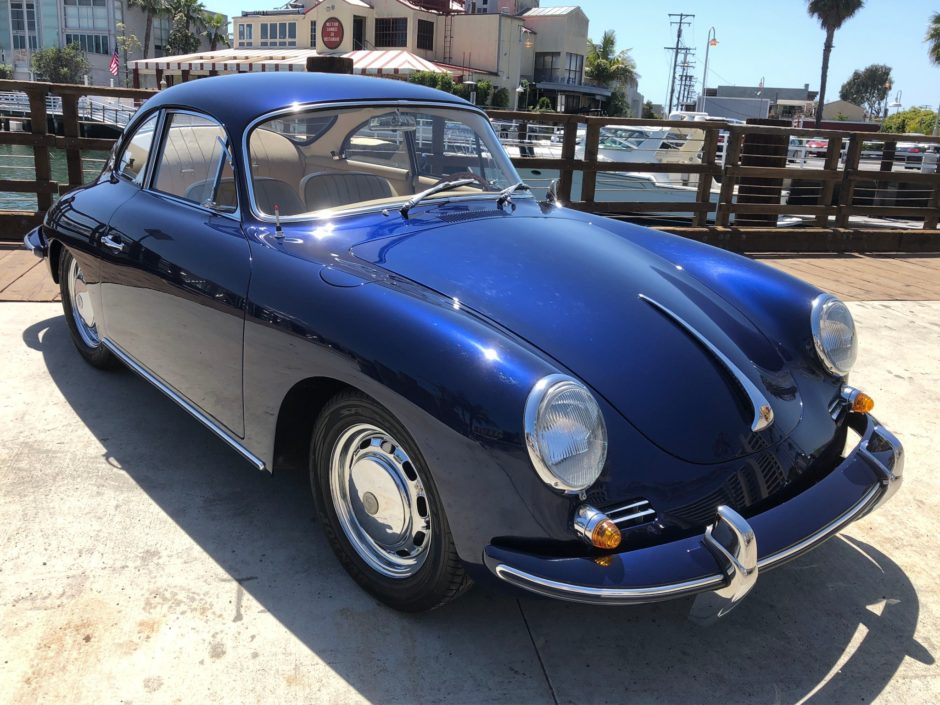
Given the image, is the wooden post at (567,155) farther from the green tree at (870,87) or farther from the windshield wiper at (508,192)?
the green tree at (870,87)

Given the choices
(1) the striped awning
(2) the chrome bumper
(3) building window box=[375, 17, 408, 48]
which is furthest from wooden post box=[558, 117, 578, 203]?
(3) building window box=[375, 17, 408, 48]

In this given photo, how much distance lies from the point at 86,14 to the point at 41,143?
78.2m

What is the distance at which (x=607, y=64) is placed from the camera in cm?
7519

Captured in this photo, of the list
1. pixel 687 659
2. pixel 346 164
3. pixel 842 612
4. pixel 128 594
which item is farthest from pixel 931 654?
pixel 346 164

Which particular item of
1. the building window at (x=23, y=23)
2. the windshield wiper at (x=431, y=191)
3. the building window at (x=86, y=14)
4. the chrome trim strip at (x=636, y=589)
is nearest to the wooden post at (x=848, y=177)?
the windshield wiper at (x=431, y=191)

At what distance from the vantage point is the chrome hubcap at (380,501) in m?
2.27

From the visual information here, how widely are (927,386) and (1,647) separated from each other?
4.47 meters

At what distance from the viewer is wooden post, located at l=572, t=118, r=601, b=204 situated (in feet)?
25.2

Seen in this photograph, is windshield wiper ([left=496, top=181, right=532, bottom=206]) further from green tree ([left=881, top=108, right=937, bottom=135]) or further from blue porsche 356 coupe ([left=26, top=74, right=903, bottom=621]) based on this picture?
green tree ([left=881, top=108, right=937, bottom=135])

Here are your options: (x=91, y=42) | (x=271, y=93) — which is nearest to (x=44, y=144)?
(x=271, y=93)

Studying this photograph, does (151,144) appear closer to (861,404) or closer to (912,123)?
(861,404)

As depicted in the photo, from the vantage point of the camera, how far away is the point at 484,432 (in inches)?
77.2

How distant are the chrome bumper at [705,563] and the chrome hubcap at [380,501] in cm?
35

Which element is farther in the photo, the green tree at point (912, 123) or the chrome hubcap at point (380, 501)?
the green tree at point (912, 123)
